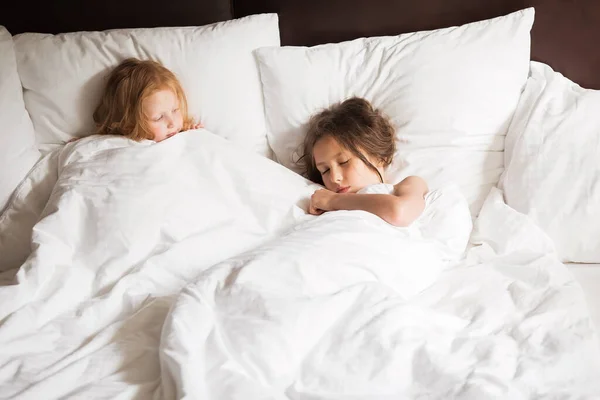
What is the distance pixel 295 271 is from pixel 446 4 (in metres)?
1.13

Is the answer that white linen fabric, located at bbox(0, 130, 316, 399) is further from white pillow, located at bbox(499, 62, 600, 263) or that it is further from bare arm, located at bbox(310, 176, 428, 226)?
white pillow, located at bbox(499, 62, 600, 263)

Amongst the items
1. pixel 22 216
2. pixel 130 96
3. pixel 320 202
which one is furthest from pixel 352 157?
pixel 22 216

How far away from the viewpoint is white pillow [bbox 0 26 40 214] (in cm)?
174

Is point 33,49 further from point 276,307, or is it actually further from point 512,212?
point 512,212

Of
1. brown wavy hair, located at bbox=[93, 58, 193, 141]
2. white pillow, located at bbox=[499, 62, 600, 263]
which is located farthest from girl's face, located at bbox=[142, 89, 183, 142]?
white pillow, located at bbox=[499, 62, 600, 263]

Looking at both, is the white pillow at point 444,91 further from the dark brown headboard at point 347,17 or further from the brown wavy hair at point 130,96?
the brown wavy hair at point 130,96

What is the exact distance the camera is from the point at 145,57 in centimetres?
195

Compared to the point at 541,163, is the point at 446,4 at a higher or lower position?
higher

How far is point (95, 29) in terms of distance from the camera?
6.94 ft

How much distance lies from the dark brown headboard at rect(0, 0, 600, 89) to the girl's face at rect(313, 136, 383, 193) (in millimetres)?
474

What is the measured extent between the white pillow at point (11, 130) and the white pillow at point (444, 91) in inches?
30.7

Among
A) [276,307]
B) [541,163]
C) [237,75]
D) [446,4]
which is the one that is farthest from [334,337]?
[446,4]

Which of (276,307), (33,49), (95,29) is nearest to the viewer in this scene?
(276,307)

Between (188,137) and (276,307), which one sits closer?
(276,307)
